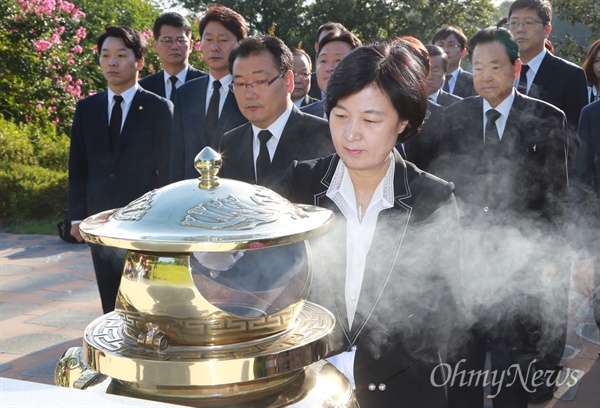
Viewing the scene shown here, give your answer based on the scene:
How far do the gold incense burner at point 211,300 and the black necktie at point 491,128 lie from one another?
2.50 metres

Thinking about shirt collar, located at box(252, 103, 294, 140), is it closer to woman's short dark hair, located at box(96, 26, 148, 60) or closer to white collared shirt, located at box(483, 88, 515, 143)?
white collared shirt, located at box(483, 88, 515, 143)

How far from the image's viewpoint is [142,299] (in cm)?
117

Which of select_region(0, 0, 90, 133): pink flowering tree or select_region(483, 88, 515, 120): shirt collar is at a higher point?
select_region(483, 88, 515, 120): shirt collar

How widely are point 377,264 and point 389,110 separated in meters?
0.42

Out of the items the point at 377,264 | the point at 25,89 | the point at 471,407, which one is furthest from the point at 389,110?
the point at 25,89

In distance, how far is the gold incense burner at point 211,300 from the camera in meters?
1.13

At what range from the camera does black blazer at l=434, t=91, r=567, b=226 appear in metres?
3.46

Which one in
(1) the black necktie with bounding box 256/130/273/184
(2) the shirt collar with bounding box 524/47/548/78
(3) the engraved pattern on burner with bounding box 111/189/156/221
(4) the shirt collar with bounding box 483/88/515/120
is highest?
(2) the shirt collar with bounding box 524/47/548/78

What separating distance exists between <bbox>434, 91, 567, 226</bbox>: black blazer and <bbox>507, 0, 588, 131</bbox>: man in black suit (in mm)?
968

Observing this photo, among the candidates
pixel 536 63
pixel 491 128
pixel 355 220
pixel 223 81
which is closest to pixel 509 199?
pixel 491 128

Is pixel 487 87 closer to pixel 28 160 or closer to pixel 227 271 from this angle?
pixel 227 271

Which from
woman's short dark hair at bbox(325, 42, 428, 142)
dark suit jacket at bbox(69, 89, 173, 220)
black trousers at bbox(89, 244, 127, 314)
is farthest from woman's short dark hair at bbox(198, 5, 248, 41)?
woman's short dark hair at bbox(325, 42, 428, 142)

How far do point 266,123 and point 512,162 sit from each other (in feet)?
4.41

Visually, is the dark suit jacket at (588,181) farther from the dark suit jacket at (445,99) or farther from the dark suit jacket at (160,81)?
the dark suit jacket at (160,81)
